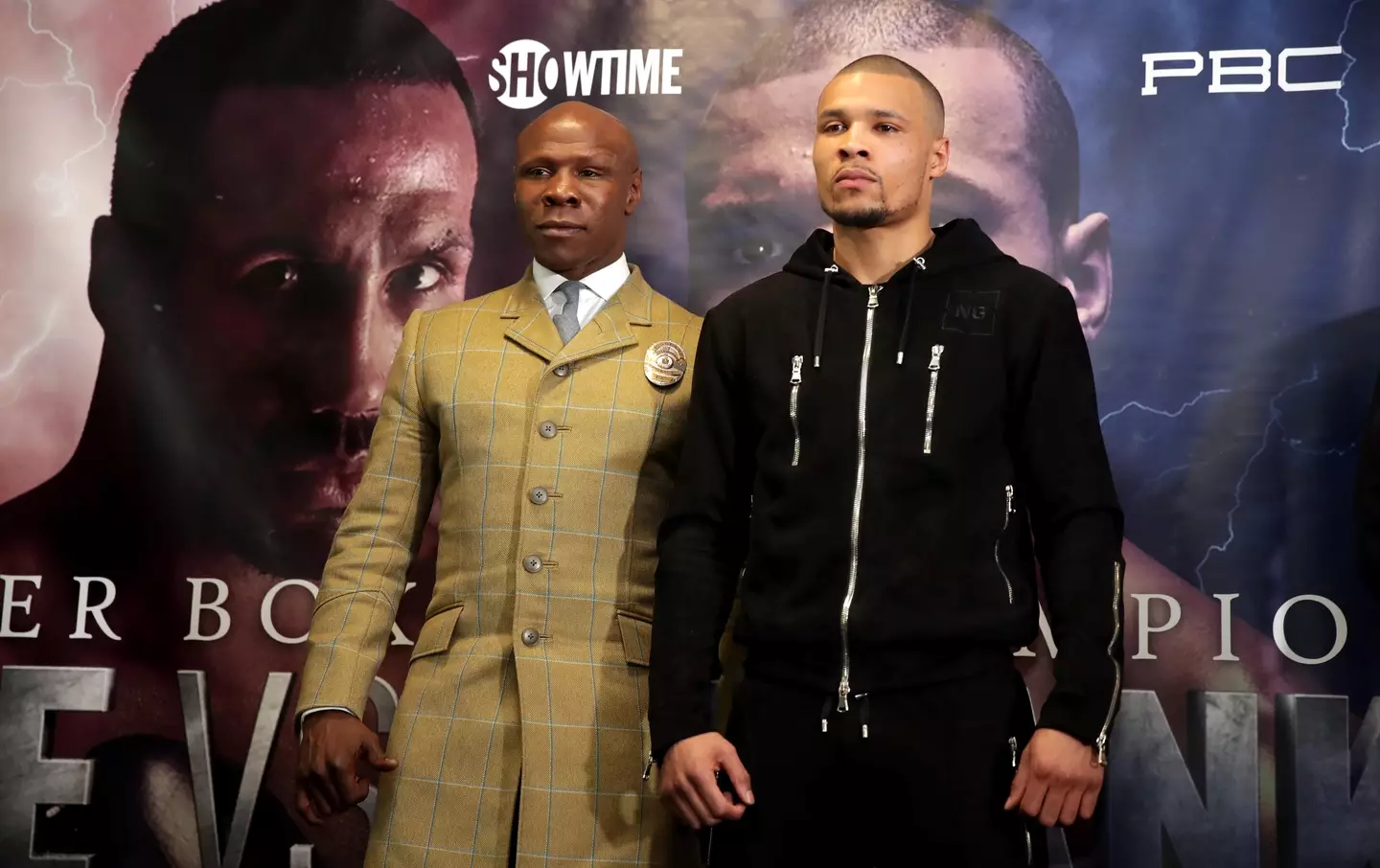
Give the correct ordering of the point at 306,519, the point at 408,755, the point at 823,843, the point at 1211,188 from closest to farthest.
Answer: the point at 823,843, the point at 408,755, the point at 1211,188, the point at 306,519

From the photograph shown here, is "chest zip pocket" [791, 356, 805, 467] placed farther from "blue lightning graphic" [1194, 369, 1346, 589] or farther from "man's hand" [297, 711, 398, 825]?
"blue lightning graphic" [1194, 369, 1346, 589]

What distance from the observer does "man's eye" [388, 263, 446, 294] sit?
319 centimetres

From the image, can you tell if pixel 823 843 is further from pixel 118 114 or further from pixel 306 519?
pixel 118 114

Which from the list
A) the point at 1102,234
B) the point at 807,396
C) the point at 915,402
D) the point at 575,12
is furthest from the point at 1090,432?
the point at 575,12

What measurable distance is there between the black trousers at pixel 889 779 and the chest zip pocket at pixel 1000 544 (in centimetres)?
10

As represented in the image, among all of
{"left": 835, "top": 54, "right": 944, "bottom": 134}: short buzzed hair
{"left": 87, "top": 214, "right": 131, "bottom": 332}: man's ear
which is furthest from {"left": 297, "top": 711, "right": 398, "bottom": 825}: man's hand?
{"left": 87, "top": 214, "right": 131, "bottom": 332}: man's ear

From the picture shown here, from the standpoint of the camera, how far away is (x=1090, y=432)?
6.55 ft

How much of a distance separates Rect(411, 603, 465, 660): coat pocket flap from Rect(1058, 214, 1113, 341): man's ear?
4.65ft

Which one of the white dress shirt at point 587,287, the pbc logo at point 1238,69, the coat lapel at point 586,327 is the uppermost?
the pbc logo at point 1238,69

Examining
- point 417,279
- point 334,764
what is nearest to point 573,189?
point 417,279

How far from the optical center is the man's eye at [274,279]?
3217mm

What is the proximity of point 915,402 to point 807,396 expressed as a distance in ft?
0.49

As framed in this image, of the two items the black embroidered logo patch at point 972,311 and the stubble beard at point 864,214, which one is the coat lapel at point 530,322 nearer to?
the stubble beard at point 864,214

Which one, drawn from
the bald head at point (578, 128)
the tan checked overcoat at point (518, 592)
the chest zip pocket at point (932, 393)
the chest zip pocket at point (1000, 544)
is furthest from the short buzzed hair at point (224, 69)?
the chest zip pocket at point (1000, 544)
